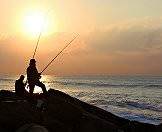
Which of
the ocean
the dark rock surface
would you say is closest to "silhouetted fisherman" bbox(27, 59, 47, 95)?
the dark rock surface

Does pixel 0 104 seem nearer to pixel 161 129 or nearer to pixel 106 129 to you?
pixel 106 129

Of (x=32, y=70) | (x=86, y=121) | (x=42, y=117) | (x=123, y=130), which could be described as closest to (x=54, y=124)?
(x=42, y=117)

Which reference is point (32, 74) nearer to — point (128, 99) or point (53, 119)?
point (53, 119)

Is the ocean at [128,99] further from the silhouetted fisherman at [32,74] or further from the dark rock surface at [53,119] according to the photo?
the dark rock surface at [53,119]

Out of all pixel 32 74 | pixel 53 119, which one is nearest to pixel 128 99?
pixel 32 74

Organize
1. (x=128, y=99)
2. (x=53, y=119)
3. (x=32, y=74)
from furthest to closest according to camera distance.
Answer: (x=128, y=99) → (x=32, y=74) → (x=53, y=119)

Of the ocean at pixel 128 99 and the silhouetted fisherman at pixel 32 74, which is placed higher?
the silhouetted fisherman at pixel 32 74

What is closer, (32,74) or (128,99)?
(32,74)

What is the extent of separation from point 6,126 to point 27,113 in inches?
27.6

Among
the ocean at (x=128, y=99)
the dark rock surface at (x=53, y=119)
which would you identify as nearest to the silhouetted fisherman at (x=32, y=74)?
the dark rock surface at (x=53, y=119)

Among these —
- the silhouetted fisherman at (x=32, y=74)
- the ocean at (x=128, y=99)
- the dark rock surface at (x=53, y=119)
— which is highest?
the silhouetted fisherman at (x=32, y=74)

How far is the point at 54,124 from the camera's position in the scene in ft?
32.6

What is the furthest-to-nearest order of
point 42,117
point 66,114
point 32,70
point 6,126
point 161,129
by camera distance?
point 32,70 < point 161,129 < point 66,114 < point 42,117 < point 6,126

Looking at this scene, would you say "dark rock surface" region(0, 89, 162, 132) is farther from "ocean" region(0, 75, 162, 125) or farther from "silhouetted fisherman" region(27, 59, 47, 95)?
"ocean" region(0, 75, 162, 125)
